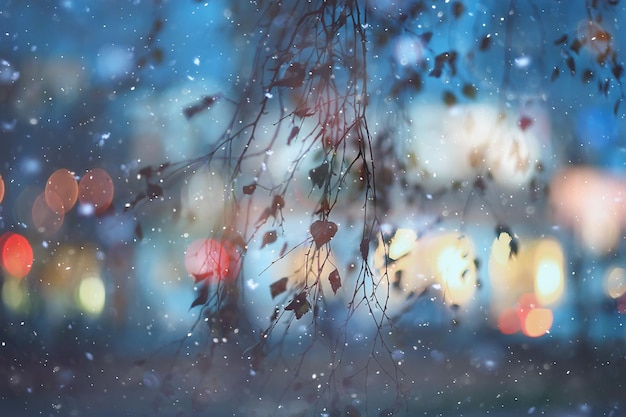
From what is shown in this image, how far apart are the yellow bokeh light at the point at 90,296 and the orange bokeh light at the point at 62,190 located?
0.31m

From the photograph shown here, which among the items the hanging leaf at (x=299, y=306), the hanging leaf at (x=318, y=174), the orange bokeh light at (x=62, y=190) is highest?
the orange bokeh light at (x=62, y=190)

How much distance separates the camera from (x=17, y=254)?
8.72 ft

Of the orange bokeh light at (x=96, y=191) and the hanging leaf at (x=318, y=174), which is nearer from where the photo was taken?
the hanging leaf at (x=318, y=174)

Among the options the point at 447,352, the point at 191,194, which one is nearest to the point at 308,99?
the point at 191,194

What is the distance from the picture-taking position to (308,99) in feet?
6.55

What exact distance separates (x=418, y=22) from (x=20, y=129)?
1558 mm

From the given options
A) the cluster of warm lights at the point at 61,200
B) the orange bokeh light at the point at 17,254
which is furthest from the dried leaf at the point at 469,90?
the orange bokeh light at the point at 17,254

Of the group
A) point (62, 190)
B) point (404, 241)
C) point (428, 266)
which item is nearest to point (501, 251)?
point (428, 266)

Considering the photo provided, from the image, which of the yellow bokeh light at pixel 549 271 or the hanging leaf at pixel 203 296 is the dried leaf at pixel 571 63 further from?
the hanging leaf at pixel 203 296

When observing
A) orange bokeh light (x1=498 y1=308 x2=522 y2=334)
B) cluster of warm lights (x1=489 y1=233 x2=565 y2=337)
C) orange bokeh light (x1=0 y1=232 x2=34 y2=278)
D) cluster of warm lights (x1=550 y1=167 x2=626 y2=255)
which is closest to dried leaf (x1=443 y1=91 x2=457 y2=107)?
cluster of warm lights (x1=550 y1=167 x2=626 y2=255)

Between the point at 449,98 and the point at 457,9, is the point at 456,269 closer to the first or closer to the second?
the point at 449,98

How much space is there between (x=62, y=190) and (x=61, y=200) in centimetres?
4

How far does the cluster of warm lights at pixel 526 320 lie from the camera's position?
289 centimetres

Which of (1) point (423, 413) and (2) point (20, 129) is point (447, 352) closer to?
(1) point (423, 413)
